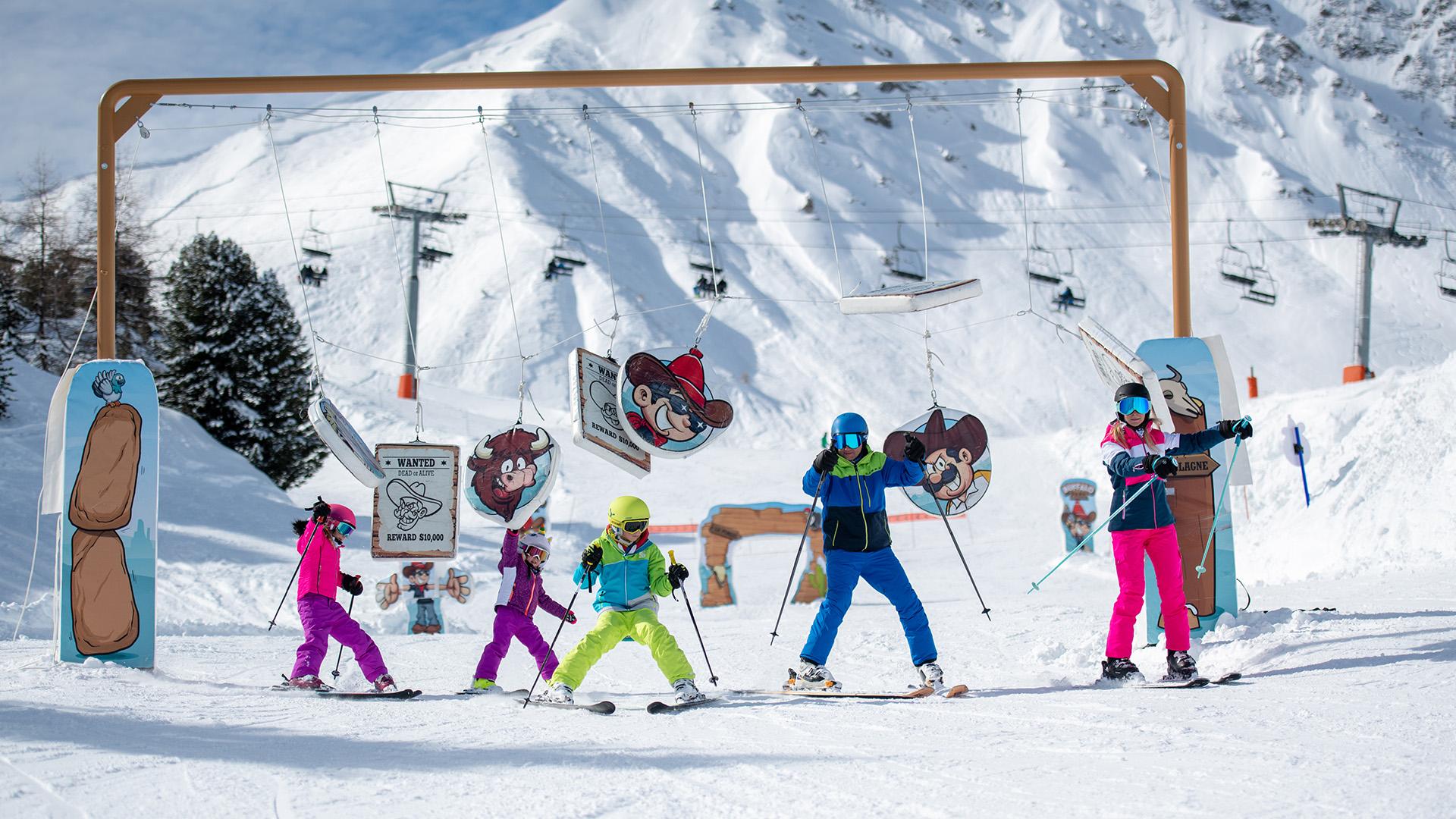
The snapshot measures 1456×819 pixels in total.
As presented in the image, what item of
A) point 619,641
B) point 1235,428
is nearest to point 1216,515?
point 1235,428

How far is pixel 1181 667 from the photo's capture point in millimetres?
6285

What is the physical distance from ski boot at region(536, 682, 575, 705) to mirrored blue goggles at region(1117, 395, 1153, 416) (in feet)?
11.9

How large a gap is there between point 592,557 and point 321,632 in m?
2.15

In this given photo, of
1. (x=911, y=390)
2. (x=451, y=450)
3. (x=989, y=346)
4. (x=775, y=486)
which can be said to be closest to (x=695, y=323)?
(x=911, y=390)

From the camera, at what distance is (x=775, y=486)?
25281 millimetres

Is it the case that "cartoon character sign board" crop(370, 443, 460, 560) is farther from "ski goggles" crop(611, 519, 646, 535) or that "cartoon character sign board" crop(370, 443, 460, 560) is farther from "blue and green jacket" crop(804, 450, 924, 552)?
"blue and green jacket" crop(804, 450, 924, 552)

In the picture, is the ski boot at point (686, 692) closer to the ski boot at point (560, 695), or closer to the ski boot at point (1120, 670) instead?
the ski boot at point (560, 695)

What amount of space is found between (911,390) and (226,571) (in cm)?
3763

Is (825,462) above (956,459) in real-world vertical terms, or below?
below

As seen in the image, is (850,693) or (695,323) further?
(695,323)

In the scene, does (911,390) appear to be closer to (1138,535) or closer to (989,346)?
(989,346)

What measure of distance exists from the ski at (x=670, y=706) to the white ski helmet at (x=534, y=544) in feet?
5.44

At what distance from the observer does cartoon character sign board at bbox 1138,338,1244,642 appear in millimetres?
7559

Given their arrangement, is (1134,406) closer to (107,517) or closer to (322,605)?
(322,605)
